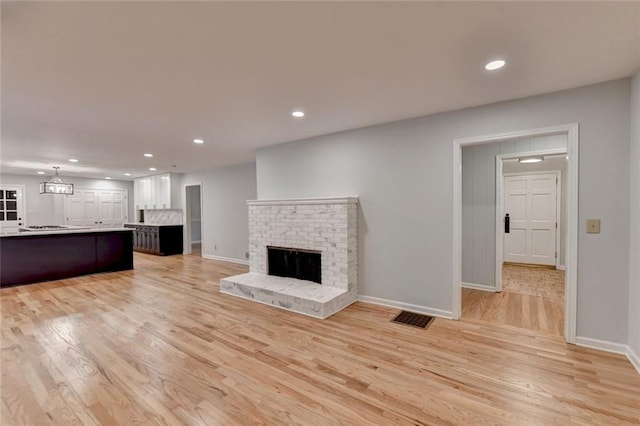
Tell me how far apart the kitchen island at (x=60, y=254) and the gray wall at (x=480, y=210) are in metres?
6.96

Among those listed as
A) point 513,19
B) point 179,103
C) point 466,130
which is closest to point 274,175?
point 179,103

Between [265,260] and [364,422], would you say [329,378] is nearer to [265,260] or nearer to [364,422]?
[364,422]

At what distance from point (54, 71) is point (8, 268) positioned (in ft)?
15.8

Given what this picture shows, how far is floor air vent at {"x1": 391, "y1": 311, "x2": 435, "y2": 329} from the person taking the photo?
3.26 meters

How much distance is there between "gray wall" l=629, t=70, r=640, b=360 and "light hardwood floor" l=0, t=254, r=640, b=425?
12.2 inches

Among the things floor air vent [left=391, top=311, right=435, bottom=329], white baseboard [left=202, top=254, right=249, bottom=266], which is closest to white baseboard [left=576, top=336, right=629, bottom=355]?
floor air vent [left=391, top=311, right=435, bottom=329]

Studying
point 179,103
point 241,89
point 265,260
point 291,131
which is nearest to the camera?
point 241,89

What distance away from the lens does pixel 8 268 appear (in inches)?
198

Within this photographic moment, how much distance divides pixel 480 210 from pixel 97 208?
452 inches

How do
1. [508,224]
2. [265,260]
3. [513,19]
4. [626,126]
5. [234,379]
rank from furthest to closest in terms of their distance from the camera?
[508,224], [265,260], [626,126], [234,379], [513,19]

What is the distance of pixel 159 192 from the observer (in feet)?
28.9

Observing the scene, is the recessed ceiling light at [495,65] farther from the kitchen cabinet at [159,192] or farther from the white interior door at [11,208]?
the white interior door at [11,208]

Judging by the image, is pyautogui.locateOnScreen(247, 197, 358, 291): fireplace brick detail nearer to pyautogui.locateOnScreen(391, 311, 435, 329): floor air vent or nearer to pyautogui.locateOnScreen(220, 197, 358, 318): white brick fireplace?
pyautogui.locateOnScreen(220, 197, 358, 318): white brick fireplace

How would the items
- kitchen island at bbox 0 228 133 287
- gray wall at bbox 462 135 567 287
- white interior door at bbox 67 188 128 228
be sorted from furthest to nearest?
white interior door at bbox 67 188 128 228 → kitchen island at bbox 0 228 133 287 → gray wall at bbox 462 135 567 287
